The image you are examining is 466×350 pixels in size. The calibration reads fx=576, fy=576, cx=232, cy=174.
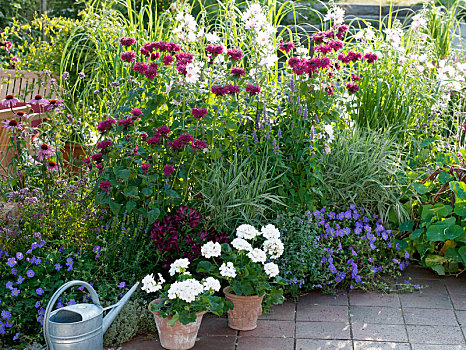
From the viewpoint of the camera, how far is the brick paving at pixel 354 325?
288 cm

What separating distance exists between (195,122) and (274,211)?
72 centimetres

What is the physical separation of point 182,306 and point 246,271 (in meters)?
0.39

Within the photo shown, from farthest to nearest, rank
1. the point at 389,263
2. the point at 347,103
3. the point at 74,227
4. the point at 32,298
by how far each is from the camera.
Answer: the point at 347,103
the point at 389,263
the point at 74,227
the point at 32,298

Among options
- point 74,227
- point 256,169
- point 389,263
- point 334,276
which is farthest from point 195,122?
point 389,263

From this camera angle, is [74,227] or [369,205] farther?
[369,205]

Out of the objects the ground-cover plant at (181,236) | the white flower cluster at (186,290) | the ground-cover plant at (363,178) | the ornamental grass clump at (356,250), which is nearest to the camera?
the white flower cluster at (186,290)

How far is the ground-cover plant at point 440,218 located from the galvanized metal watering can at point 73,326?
2048 millimetres

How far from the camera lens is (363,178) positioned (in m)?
A: 3.72

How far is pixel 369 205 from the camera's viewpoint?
3861mm

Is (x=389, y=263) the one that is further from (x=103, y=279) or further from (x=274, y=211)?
(x=103, y=279)

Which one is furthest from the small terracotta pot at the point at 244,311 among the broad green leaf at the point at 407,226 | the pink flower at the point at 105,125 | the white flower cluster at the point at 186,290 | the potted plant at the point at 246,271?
the broad green leaf at the point at 407,226

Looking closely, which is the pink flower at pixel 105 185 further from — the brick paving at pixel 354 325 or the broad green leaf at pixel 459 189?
the broad green leaf at pixel 459 189

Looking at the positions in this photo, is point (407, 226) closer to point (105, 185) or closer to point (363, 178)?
point (363, 178)

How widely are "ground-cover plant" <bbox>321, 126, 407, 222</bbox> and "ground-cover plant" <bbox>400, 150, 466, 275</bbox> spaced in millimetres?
135
